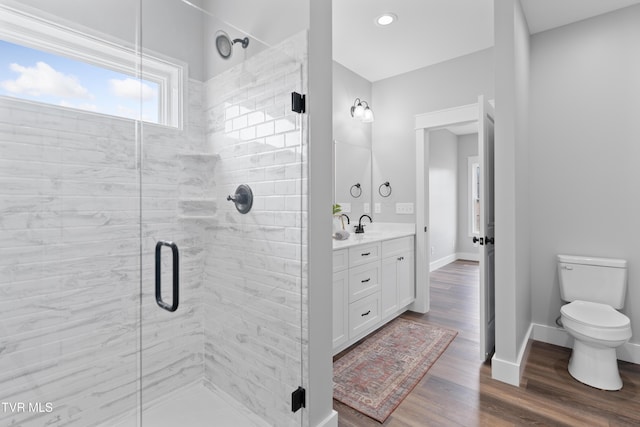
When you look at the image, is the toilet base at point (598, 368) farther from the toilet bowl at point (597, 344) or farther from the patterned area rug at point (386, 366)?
the patterned area rug at point (386, 366)

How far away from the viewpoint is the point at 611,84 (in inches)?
99.0

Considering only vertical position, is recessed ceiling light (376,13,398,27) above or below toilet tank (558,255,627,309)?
above

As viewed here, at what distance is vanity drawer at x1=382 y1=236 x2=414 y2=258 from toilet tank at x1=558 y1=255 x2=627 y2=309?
1.31m

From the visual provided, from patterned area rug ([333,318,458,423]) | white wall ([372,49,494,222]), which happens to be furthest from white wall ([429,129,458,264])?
patterned area rug ([333,318,458,423])

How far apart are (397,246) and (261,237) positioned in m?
1.94

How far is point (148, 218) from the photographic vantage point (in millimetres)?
1447

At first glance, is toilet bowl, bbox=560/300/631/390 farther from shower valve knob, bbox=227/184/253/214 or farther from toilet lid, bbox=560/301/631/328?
shower valve knob, bbox=227/184/253/214

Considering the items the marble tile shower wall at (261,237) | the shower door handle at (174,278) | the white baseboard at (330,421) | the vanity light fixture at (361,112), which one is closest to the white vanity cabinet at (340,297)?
the white baseboard at (330,421)

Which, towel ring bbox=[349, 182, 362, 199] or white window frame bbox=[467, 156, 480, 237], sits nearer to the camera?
towel ring bbox=[349, 182, 362, 199]

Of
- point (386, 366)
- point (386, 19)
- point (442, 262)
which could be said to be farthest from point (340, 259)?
point (442, 262)

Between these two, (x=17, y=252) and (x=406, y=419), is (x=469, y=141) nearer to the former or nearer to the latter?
(x=406, y=419)

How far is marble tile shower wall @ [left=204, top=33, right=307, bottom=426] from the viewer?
60.1 inches

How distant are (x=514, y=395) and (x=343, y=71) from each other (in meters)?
3.34

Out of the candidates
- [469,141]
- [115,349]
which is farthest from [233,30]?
[469,141]
